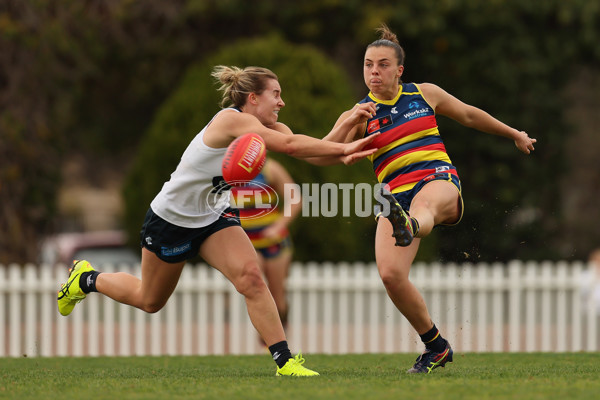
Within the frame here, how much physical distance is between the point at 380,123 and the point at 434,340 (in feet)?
4.70

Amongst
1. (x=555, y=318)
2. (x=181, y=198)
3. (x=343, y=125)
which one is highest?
(x=343, y=125)

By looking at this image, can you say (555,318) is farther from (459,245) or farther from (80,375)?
(80,375)

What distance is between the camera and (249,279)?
596 centimetres

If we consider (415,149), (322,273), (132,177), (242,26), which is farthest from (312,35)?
(415,149)

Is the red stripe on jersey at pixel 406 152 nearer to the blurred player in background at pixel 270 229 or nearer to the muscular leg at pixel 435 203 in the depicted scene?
the muscular leg at pixel 435 203

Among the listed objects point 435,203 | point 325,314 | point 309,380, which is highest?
point 435,203

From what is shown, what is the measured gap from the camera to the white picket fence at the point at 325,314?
12.1 metres

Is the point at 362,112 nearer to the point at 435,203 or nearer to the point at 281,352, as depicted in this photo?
the point at 435,203

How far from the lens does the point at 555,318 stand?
12.4m

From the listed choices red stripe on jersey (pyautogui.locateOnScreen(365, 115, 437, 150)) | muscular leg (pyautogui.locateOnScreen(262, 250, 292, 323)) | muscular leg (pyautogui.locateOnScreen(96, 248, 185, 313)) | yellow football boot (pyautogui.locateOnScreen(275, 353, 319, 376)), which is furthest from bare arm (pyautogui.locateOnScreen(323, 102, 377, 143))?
muscular leg (pyautogui.locateOnScreen(262, 250, 292, 323))

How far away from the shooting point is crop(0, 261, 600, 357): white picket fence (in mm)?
12094

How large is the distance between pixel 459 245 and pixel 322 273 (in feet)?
11.3

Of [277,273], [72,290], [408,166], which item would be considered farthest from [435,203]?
[277,273]

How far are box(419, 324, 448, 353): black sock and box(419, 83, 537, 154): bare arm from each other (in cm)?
137
